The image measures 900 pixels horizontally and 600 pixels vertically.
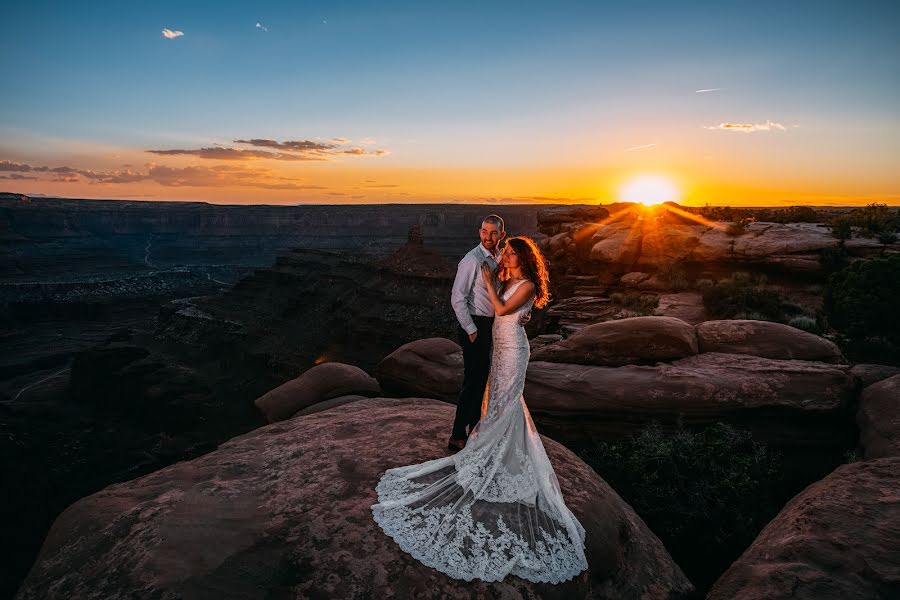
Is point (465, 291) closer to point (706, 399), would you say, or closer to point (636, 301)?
point (706, 399)

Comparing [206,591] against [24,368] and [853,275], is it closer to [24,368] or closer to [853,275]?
[853,275]

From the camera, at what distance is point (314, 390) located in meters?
11.1

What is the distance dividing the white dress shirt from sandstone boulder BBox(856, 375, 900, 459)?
543 cm

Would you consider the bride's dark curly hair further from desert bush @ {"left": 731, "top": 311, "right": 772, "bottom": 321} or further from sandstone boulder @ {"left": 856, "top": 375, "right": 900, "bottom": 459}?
desert bush @ {"left": 731, "top": 311, "right": 772, "bottom": 321}

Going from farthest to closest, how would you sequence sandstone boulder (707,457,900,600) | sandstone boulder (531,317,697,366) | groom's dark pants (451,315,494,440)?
1. sandstone boulder (531,317,697,366)
2. groom's dark pants (451,315,494,440)
3. sandstone boulder (707,457,900,600)

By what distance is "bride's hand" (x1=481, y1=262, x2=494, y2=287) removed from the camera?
438cm

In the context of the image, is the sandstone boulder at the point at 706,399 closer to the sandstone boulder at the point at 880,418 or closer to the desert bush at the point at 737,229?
the sandstone boulder at the point at 880,418

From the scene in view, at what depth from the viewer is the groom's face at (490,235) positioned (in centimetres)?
453

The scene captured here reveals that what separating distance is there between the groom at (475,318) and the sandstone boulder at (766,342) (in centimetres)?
622

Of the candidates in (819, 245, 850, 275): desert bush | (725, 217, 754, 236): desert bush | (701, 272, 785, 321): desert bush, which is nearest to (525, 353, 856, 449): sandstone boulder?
(701, 272, 785, 321): desert bush

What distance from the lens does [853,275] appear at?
9.59 m

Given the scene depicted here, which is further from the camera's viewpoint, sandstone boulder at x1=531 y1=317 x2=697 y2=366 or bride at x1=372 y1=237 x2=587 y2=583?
sandstone boulder at x1=531 y1=317 x2=697 y2=366

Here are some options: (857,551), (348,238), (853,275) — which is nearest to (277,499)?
(857,551)

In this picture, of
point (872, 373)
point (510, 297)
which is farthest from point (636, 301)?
point (510, 297)
